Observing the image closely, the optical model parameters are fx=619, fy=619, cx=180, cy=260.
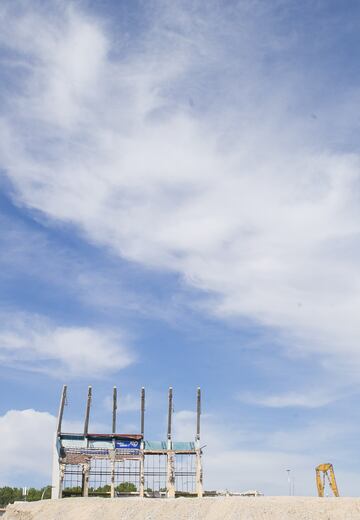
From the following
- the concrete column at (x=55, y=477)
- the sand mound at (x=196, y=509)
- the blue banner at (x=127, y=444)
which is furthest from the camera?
the blue banner at (x=127, y=444)

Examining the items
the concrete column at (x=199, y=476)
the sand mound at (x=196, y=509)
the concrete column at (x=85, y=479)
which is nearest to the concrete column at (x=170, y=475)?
the concrete column at (x=199, y=476)

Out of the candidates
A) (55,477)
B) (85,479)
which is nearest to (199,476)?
(85,479)

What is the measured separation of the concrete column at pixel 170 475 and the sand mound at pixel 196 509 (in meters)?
19.4

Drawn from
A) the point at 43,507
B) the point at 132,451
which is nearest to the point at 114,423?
the point at 132,451

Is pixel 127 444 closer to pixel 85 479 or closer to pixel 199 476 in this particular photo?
pixel 85 479

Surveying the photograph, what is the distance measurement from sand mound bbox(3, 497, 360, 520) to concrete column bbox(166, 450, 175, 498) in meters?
19.4

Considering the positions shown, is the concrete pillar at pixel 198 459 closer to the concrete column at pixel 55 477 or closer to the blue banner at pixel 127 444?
the blue banner at pixel 127 444

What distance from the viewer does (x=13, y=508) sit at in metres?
69.4

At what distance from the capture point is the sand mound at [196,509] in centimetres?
4903

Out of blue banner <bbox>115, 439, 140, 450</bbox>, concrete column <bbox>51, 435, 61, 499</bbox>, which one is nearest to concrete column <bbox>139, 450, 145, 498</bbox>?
blue banner <bbox>115, 439, 140, 450</bbox>

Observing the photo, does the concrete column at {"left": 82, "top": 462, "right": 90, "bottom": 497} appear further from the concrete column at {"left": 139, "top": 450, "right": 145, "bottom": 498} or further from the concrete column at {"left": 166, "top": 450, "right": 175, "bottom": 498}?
the concrete column at {"left": 166, "top": 450, "right": 175, "bottom": 498}

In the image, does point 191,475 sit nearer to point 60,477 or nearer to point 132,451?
point 132,451

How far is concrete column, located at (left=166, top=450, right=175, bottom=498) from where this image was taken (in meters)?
81.1

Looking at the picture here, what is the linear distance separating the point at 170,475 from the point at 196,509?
28964mm
